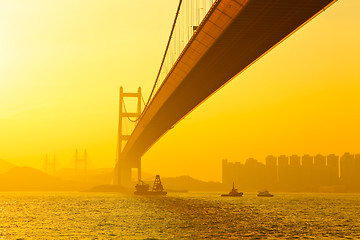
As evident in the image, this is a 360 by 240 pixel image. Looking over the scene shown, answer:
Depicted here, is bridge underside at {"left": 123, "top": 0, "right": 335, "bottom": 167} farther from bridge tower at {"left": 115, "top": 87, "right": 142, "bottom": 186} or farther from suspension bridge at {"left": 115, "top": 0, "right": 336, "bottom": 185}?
bridge tower at {"left": 115, "top": 87, "right": 142, "bottom": 186}

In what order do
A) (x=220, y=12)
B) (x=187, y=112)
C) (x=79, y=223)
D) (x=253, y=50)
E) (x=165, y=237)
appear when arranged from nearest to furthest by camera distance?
(x=220, y=12), (x=165, y=237), (x=253, y=50), (x=79, y=223), (x=187, y=112)

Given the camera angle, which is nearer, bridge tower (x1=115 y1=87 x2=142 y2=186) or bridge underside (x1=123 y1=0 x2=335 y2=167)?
bridge underside (x1=123 y1=0 x2=335 y2=167)

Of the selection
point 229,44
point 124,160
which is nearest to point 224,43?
point 229,44

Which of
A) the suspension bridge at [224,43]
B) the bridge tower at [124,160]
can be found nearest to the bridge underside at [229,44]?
the suspension bridge at [224,43]

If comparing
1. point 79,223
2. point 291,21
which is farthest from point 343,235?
point 79,223

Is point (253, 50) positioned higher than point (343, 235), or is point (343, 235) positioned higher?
point (253, 50)

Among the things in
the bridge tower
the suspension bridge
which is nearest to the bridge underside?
the suspension bridge

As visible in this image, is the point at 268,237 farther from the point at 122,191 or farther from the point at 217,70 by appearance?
the point at 122,191

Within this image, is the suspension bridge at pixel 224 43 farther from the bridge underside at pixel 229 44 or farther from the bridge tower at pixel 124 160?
the bridge tower at pixel 124 160
